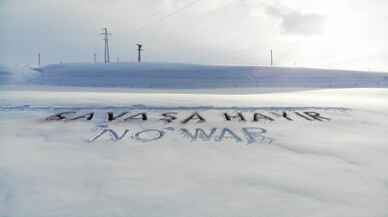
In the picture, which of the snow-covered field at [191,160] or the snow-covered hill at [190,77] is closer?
the snow-covered field at [191,160]

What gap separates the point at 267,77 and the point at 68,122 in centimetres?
1268

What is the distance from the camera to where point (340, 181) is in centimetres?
265

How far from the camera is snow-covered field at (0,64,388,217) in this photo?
7.36ft

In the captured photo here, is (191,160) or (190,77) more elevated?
(190,77)

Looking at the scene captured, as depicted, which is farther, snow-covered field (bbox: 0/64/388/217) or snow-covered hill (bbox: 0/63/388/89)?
snow-covered hill (bbox: 0/63/388/89)

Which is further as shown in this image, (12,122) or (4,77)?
(4,77)

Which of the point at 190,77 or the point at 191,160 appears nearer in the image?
the point at 191,160

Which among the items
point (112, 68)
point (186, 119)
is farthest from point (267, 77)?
point (186, 119)

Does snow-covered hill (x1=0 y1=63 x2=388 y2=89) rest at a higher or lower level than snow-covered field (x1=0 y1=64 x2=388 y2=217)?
higher

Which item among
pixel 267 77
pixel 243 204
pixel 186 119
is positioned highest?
pixel 267 77

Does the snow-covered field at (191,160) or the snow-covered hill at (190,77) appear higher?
the snow-covered hill at (190,77)

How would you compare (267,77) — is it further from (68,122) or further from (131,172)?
(131,172)

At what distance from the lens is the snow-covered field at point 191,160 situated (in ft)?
7.36

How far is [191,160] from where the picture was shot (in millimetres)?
3146
